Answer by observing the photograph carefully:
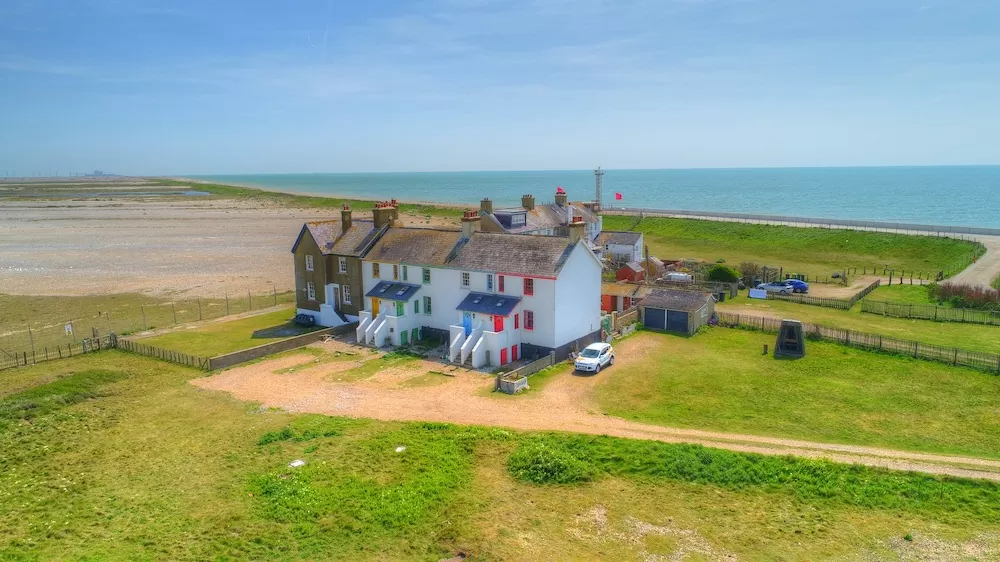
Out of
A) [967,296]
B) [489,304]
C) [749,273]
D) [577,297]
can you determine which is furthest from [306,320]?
[967,296]

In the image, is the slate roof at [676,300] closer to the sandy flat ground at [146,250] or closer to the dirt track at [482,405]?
the dirt track at [482,405]

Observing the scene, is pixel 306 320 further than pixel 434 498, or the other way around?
pixel 306 320

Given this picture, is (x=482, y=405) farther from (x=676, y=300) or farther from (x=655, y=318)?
(x=676, y=300)

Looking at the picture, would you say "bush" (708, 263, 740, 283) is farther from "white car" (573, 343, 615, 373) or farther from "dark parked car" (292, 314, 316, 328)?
"dark parked car" (292, 314, 316, 328)

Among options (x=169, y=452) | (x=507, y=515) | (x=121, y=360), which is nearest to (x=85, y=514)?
(x=169, y=452)

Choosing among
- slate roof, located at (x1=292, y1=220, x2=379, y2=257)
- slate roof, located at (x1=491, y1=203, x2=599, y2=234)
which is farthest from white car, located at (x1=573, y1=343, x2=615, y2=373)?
slate roof, located at (x1=491, y1=203, x2=599, y2=234)

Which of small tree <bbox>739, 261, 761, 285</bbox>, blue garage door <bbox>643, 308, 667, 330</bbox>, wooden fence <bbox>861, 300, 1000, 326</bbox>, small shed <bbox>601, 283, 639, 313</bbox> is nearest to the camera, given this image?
blue garage door <bbox>643, 308, 667, 330</bbox>
